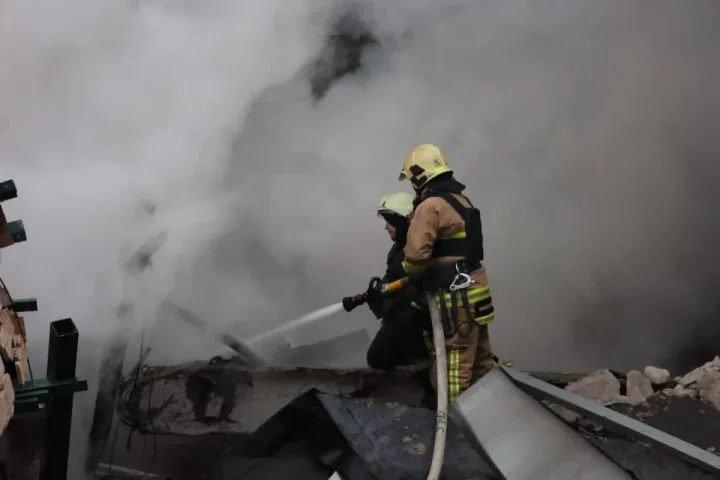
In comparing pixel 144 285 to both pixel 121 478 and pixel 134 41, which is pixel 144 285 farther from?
pixel 134 41

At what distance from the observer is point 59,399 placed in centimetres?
247

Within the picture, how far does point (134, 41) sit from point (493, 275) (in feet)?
11.1

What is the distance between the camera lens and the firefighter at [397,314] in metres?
3.57

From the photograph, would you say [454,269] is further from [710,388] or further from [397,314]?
[710,388]

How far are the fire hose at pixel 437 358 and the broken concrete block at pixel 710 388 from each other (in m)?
1.36

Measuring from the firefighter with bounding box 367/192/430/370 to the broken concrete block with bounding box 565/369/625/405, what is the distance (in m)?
0.88

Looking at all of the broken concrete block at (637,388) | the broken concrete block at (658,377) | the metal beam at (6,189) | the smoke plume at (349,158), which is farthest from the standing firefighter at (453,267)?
the metal beam at (6,189)

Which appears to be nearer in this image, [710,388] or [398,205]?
[710,388]

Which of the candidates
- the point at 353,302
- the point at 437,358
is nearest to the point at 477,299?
the point at 437,358

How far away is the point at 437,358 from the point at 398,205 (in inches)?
39.6

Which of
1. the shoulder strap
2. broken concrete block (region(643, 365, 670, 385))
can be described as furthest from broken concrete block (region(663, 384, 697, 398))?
the shoulder strap

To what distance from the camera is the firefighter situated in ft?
11.7

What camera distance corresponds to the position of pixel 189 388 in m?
3.73

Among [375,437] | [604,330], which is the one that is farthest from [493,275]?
[375,437]
